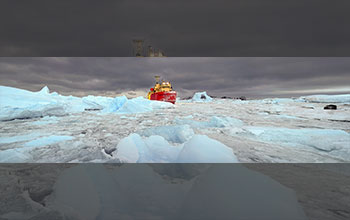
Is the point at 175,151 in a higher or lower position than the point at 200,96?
lower

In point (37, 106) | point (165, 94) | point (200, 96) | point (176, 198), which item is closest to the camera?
point (176, 198)

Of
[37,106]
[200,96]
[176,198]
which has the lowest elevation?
[176,198]

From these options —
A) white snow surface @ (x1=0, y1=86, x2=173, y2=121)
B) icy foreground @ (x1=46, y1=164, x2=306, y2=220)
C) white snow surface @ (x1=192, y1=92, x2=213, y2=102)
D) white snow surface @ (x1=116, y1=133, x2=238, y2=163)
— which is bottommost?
icy foreground @ (x1=46, y1=164, x2=306, y2=220)

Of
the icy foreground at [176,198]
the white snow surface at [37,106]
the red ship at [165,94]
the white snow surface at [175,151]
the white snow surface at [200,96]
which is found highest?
the white snow surface at [200,96]

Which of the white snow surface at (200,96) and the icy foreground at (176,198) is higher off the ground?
the white snow surface at (200,96)

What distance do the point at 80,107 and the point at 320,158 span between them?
41.4ft

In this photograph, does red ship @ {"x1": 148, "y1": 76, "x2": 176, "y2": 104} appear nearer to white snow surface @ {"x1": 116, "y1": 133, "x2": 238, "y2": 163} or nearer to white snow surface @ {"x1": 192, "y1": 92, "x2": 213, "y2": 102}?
white snow surface @ {"x1": 116, "y1": 133, "x2": 238, "y2": 163}

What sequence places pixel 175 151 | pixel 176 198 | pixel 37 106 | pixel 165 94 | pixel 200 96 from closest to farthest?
pixel 176 198 < pixel 175 151 < pixel 37 106 < pixel 165 94 < pixel 200 96

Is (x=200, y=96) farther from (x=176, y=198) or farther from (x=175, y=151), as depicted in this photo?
(x=176, y=198)

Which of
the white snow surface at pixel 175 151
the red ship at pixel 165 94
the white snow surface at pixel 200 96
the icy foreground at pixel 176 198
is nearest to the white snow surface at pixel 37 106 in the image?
the red ship at pixel 165 94

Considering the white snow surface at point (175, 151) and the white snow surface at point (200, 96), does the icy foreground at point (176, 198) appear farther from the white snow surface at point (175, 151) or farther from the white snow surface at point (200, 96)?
the white snow surface at point (200, 96)

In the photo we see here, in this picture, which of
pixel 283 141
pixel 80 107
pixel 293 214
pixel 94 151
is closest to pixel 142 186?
pixel 293 214

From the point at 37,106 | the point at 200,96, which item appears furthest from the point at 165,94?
the point at 200,96

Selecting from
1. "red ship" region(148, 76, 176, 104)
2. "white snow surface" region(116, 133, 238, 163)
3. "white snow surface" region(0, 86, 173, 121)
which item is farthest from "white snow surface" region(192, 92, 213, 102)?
"white snow surface" region(116, 133, 238, 163)
